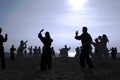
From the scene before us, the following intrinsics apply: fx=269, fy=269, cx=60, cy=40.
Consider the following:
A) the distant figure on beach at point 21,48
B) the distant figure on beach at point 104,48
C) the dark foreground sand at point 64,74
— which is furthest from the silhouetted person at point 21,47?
the dark foreground sand at point 64,74

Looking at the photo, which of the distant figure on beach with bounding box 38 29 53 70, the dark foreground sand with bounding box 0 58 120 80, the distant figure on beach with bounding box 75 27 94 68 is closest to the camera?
the dark foreground sand with bounding box 0 58 120 80

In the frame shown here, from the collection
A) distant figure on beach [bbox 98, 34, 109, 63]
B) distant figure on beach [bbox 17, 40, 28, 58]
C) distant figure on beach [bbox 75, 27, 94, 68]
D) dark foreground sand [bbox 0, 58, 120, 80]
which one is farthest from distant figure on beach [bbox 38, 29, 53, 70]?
distant figure on beach [bbox 17, 40, 28, 58]

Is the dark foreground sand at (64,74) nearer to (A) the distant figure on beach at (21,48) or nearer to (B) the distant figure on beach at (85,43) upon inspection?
(B) the distant figure on beach at (85,43)

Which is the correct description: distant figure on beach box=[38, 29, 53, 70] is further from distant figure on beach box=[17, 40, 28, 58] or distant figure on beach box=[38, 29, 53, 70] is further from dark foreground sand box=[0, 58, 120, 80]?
distant figure on beach box=[17, 40, 28, 58]

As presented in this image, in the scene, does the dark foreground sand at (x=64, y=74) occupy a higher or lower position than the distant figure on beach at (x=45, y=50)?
lower

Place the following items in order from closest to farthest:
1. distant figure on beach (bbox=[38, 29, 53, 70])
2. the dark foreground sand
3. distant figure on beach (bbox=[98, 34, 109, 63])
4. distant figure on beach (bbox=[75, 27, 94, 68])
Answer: the dark foreground sand, distant figure on beach (bbox=[38, 29, 53, 70]), distant figure on beach (bbox=[75, 27, 94, 68]), distant figure on beach (bbox=[98, 34, 109, 63])

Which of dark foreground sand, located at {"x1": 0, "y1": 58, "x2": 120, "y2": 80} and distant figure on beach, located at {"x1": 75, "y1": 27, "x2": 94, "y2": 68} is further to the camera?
distant figure on beach, located at {"x1": 75, "y1": 27, "x2": 94, "y2": 68}

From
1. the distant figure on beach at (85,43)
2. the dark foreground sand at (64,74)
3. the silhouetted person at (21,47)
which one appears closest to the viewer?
the dark foreground sand at (64,74)

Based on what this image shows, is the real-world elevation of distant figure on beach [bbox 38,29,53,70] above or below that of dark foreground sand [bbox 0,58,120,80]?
above

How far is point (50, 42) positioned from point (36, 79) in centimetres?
450

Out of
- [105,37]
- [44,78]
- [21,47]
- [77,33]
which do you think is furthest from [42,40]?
[21,47]

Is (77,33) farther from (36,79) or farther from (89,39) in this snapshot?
(36,79)

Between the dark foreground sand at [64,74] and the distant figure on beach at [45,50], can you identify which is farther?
the distant figure on beach at [45,50]

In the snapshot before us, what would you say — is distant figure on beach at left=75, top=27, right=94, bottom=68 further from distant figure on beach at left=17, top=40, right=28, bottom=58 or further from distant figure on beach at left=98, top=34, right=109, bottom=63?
distant figure on beach at left=17, top=40, right=28, bottom=58
